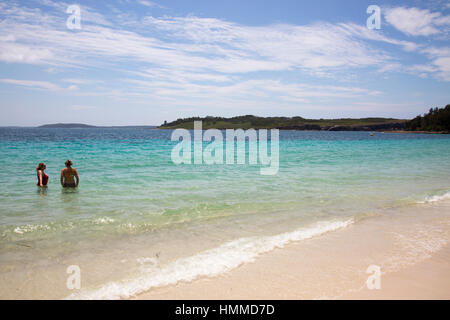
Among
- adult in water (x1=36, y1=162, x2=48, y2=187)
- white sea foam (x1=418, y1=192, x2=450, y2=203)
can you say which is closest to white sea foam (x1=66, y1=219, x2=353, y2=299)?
white sea foam (x1=418, y1=192, x2=450, y2=203)

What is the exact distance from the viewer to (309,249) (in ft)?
19.3

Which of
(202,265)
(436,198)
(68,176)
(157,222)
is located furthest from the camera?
(68,176)

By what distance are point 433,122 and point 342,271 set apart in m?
173

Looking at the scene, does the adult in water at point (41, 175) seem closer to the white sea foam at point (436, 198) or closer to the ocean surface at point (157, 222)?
the ocean surface at point (157, 222)

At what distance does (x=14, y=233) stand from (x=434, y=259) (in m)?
9.30

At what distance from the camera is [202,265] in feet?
16.9

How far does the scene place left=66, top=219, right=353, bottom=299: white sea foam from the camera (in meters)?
4.31

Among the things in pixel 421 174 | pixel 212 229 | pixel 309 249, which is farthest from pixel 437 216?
pixel 421 174

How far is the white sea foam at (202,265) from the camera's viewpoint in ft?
14.1

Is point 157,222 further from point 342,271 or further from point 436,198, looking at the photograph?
point 436,198

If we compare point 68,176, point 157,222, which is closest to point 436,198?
point 157,222

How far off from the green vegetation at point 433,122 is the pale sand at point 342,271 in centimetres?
16395

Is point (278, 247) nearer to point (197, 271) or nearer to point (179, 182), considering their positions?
point (197, 271)

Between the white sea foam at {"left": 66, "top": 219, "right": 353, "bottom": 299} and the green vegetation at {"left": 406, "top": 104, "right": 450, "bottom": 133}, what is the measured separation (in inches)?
6523
